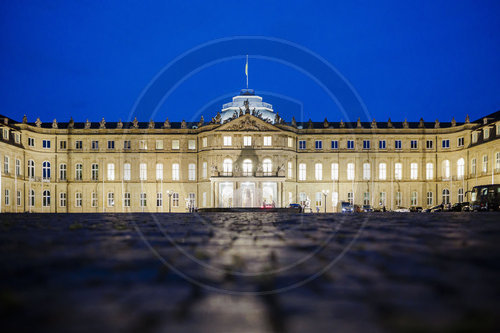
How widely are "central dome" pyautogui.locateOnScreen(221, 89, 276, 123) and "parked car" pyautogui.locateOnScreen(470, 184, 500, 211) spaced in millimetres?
36190

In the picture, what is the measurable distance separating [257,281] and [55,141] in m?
73.2

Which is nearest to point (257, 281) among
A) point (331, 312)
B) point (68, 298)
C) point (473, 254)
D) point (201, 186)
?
point (331, 312)

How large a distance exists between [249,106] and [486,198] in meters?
41.2

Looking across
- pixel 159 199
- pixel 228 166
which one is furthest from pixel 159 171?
pixel 228 166

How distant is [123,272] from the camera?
4.30 metres

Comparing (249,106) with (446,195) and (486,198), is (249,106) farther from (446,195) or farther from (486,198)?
(486,198)

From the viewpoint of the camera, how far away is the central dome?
249 feet

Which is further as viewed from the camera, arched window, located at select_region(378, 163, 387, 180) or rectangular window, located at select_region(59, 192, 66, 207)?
arched window, located at select_region(378, 163, 387, 180)

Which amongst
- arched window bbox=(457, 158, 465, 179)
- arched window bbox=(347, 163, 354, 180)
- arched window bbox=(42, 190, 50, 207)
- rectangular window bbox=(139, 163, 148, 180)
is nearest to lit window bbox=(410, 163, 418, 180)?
arched window bbox=(457, 158, 465, 179)

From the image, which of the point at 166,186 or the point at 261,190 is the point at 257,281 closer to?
the point at 261,190

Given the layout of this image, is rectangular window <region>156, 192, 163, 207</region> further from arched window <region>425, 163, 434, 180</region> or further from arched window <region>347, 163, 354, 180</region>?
arched window <region>425, 163, 434, 180</region>

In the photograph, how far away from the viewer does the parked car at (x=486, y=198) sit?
141 feet

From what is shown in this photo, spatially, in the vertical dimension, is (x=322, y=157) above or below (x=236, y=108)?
below

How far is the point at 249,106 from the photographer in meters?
76.8
